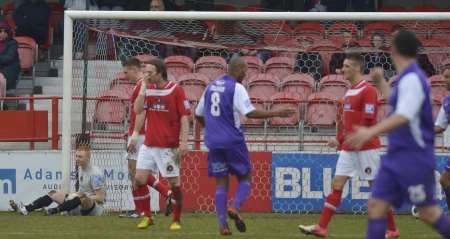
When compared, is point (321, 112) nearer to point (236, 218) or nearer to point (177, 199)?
point (177, 199)

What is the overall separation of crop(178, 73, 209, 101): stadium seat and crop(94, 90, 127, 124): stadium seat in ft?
3.43

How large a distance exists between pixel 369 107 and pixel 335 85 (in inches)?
193

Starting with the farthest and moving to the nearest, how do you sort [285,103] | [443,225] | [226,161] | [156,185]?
[285,103] → [156,185] → [226,161] → [443,225]

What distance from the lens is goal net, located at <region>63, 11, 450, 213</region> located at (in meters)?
17.9

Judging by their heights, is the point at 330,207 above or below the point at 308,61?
below

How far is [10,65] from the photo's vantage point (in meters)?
21.0

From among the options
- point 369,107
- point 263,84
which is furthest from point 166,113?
point 263,84

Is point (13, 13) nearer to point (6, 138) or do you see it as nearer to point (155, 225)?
point (6, 138)

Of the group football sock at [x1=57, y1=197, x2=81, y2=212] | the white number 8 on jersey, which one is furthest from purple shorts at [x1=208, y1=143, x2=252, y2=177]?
football sock at [x1=57, y1=197, x2=81, y2=212]

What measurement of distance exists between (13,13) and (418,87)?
1554 cm

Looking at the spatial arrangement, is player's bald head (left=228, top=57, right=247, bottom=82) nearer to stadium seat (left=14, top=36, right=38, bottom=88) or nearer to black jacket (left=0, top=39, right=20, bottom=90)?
black jacket (left=0, top=39, right=20, bottom=90)

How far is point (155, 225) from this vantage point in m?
15.2

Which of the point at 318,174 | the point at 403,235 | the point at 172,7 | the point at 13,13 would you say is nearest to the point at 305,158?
the point at 318,174

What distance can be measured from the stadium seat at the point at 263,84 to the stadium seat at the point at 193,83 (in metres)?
0.69
